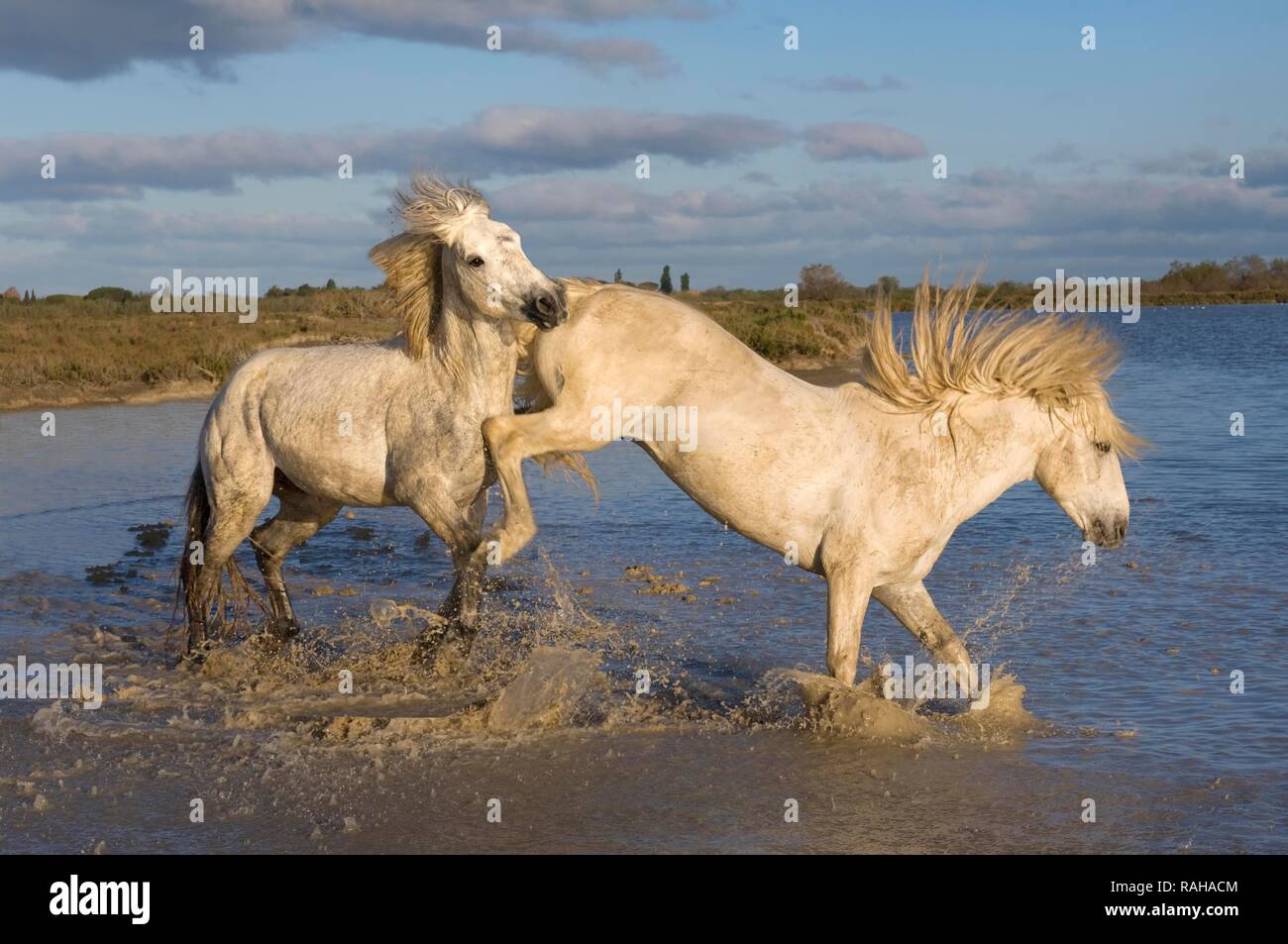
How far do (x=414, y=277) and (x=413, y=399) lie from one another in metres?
0.65

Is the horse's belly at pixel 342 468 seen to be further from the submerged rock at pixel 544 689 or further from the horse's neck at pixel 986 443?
the horse's neck at pixel 986 443

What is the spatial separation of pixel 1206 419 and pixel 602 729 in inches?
656

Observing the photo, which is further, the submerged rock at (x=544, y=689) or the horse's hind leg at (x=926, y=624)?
the submerged rock at (x=544, y=689)

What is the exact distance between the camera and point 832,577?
5.97 meters

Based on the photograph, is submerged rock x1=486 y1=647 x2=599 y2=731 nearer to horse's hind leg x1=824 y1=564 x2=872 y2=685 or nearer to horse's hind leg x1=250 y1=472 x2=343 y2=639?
horse's hind leg x1=824 y1=564 x2=872 y2=685

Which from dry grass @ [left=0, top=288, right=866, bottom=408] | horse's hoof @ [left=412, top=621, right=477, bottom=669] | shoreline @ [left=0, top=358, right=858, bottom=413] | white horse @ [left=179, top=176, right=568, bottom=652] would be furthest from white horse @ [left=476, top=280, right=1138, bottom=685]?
shoreline @ [left=0, top=358, right=858, bottom=413]

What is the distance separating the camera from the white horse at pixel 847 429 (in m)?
5.71

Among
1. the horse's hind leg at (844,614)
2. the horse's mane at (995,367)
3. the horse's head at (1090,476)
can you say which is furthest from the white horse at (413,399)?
the horse's head at (1090,476)

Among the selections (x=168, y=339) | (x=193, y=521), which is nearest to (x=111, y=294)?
(x=168, y=339)

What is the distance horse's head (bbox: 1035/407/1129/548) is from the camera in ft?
20.0

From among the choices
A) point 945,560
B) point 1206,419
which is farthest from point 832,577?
point 1206,419

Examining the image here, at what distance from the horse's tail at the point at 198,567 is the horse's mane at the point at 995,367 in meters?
4.40

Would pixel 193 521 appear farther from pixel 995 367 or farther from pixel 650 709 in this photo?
pixel 995 367

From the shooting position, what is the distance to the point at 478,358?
6.81m
